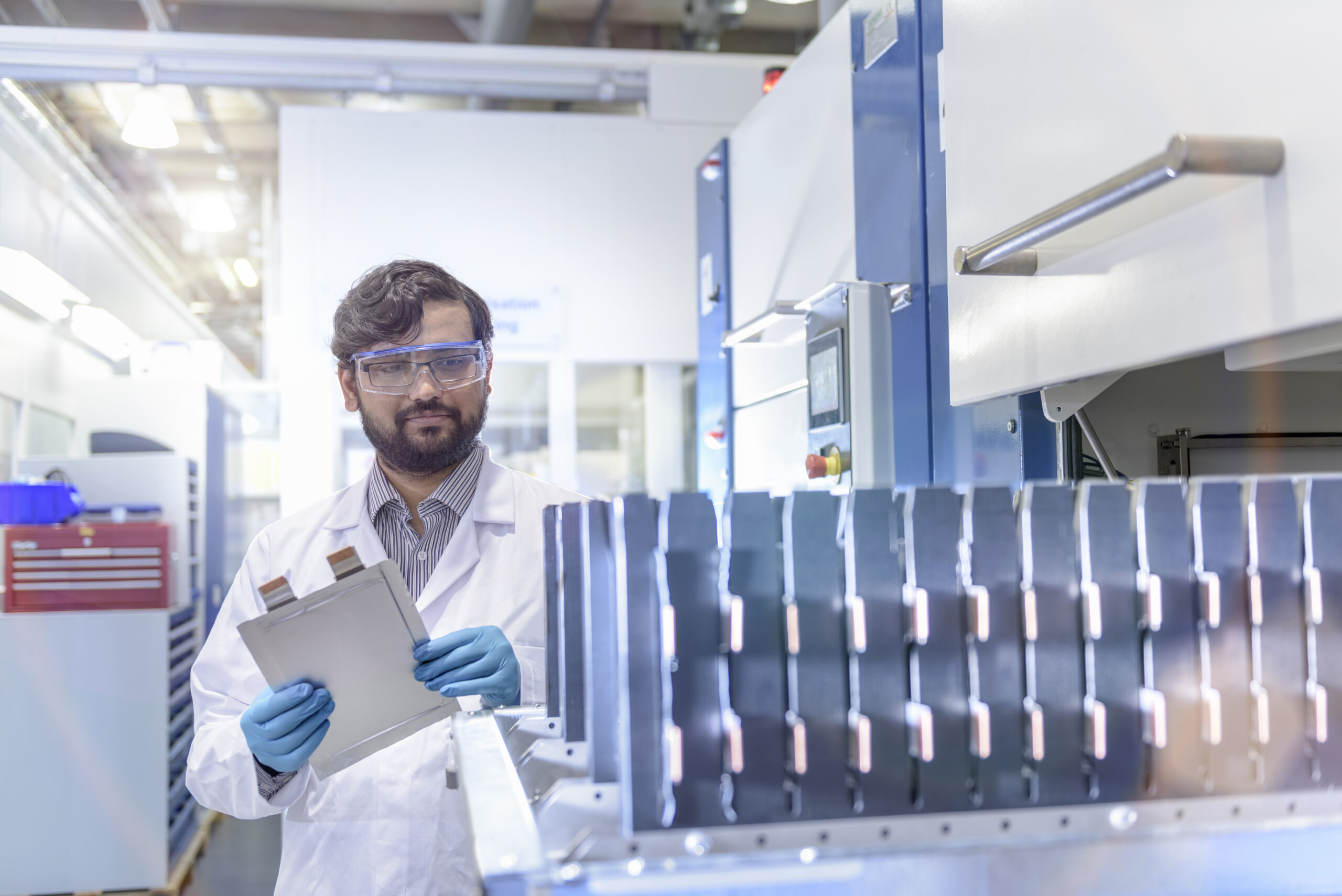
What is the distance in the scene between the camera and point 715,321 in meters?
2.87

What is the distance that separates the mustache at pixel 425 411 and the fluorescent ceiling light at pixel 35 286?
10.4 ft

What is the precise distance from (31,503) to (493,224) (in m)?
2.06

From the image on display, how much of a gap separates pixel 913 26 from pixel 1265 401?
0.80 m

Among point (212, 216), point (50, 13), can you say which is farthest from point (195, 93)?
point (212, 216)

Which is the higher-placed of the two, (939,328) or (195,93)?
(195,93)

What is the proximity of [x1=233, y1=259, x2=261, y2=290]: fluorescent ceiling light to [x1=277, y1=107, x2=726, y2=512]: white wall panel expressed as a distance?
A: 3.98 m

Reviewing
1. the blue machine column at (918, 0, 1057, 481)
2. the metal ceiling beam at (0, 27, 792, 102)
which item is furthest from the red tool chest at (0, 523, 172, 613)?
the blue machine column at (918, 0, 1057, 481)

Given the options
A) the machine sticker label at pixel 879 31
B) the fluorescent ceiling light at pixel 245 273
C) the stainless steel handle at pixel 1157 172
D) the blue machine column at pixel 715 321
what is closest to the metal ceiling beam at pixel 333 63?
the blue machine column at pixel 715 321

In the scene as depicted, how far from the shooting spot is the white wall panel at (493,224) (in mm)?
4312

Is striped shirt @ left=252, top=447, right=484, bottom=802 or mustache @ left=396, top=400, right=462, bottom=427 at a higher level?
mustache @ left=396, top=400, right=462, bottom=427

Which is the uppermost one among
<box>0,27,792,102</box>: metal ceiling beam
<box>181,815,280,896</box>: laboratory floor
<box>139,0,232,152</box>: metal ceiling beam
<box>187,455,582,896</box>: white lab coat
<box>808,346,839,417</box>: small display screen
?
<box>139,0,232,152</box>: metal ceiling beam

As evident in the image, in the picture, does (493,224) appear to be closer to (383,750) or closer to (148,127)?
(148,127)

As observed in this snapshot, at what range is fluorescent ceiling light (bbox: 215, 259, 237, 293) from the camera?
834 centimetres

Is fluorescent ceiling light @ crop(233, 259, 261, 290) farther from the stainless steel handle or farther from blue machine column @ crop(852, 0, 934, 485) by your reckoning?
the stainless steel handle
